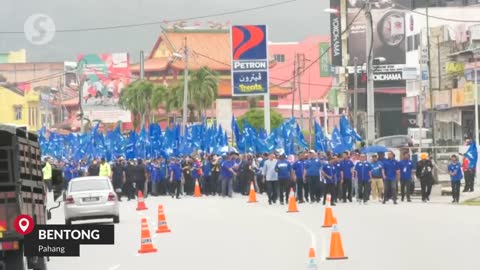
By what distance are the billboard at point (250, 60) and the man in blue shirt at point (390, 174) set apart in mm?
30419

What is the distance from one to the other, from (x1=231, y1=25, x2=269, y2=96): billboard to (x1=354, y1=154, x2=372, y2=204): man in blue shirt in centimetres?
2952

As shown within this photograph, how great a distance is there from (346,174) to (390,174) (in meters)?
1.67

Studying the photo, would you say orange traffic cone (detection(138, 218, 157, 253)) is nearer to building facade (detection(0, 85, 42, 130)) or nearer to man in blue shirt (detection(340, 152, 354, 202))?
man in blue shirt (detection(340, 152, 354, 202))

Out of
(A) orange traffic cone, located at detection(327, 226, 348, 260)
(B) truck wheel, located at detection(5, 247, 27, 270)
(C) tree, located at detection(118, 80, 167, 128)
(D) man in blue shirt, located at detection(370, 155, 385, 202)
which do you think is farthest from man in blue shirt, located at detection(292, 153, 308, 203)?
(C) tree, located at detection(118, 80, 167, 128)

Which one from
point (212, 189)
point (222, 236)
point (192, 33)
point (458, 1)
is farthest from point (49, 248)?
point (192, 33)

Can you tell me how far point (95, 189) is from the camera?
3125 centimetres

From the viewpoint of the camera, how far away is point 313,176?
39938 millimetres

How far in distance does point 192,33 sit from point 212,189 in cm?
10135

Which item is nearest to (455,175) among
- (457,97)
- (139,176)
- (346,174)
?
(346,174)

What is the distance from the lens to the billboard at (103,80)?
16291 centimetres

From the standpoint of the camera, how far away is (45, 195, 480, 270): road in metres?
19.0

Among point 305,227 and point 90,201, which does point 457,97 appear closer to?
point 90,201

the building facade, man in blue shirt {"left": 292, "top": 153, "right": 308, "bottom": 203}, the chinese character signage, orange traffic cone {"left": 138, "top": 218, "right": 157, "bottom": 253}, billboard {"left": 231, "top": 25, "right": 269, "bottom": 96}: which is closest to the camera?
orange traffic cone {"left": 138, "top": 218, "right": 157, "bottom": 253}

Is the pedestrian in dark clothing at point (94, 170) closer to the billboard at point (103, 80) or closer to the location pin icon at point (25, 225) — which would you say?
the location pin icon at point (25, 225)
